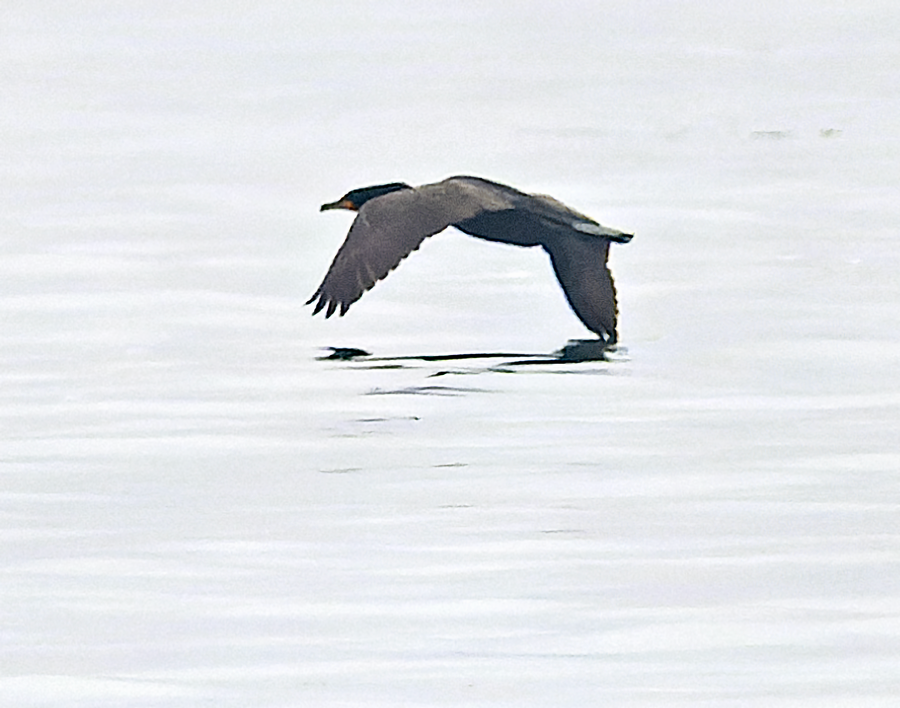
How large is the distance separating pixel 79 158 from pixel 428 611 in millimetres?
10121

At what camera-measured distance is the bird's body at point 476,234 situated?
977 cm

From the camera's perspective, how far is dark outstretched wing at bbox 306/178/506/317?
9.73 m

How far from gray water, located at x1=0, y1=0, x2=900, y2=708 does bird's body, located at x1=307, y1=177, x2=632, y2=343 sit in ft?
0.64

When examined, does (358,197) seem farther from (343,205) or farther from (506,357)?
(506,357)

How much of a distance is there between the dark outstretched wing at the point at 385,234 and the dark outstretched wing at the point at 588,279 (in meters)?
0.47

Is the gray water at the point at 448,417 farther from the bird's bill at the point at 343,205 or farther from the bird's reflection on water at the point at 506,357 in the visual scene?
the bird's bill at the point at 343,205

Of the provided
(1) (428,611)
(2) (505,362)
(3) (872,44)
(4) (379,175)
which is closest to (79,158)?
(4) (379,175)

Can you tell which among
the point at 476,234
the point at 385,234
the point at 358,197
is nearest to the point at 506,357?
the point at 385,234

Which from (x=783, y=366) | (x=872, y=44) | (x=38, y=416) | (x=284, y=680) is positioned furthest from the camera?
(x=872, y=44)

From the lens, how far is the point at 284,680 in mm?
5316

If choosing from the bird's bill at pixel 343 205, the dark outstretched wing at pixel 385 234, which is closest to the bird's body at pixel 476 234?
the dark outstretched wing at pixel 385 234

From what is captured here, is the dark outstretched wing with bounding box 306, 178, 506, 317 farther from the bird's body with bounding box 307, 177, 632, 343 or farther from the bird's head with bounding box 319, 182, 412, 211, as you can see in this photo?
the bird's head with bounding box 319, 182, 412, 211

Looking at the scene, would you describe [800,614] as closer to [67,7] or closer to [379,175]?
[379,175]

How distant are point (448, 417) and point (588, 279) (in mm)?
2038
